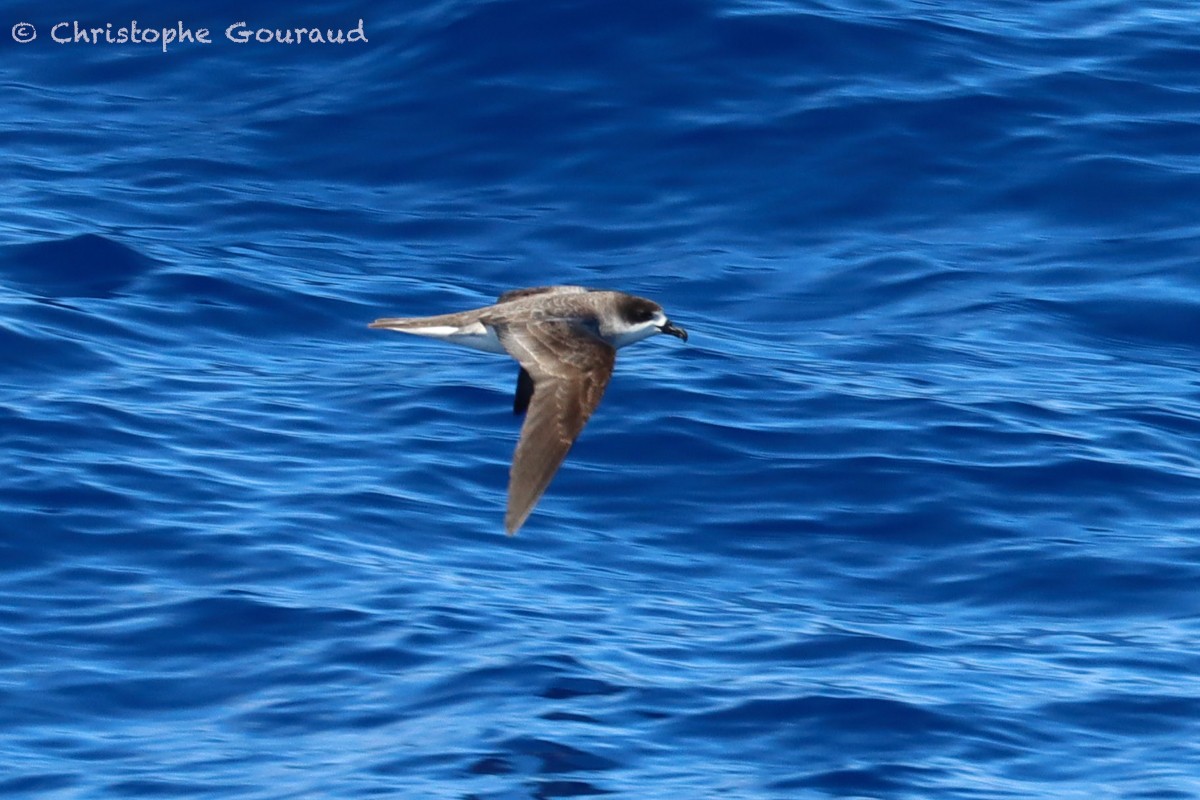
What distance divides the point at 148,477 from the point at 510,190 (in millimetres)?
4419

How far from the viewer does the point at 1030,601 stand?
9.29 m

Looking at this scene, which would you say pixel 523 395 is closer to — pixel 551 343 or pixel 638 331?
pixel 638 331

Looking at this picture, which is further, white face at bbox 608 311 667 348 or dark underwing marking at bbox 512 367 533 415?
dark underwing marking at bbox 512 367 533 415

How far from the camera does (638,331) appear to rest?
28.7 feet

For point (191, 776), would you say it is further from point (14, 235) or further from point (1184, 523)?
point (14, 235)

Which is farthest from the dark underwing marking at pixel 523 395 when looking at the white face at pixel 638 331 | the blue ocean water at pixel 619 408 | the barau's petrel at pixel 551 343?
the blue ocean water at pixel 619 408

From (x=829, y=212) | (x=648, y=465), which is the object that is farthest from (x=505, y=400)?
(x=829, y=212)

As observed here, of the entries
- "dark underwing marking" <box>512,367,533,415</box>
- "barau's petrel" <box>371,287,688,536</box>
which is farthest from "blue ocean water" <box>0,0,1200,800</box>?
"barau's petrel" <box>371,287,688,536</box>

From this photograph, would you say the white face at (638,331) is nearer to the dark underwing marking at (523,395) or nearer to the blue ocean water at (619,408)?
the dark underwing marking at (523,395)

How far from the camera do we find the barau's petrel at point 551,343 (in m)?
7.51

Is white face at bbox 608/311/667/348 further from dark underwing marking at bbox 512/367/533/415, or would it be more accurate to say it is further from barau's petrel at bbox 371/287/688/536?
dark underwing marking at bbox 512/367/533/415

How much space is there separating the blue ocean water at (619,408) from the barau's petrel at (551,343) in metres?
1.13

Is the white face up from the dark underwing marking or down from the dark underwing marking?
up

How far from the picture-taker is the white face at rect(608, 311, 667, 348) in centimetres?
873
